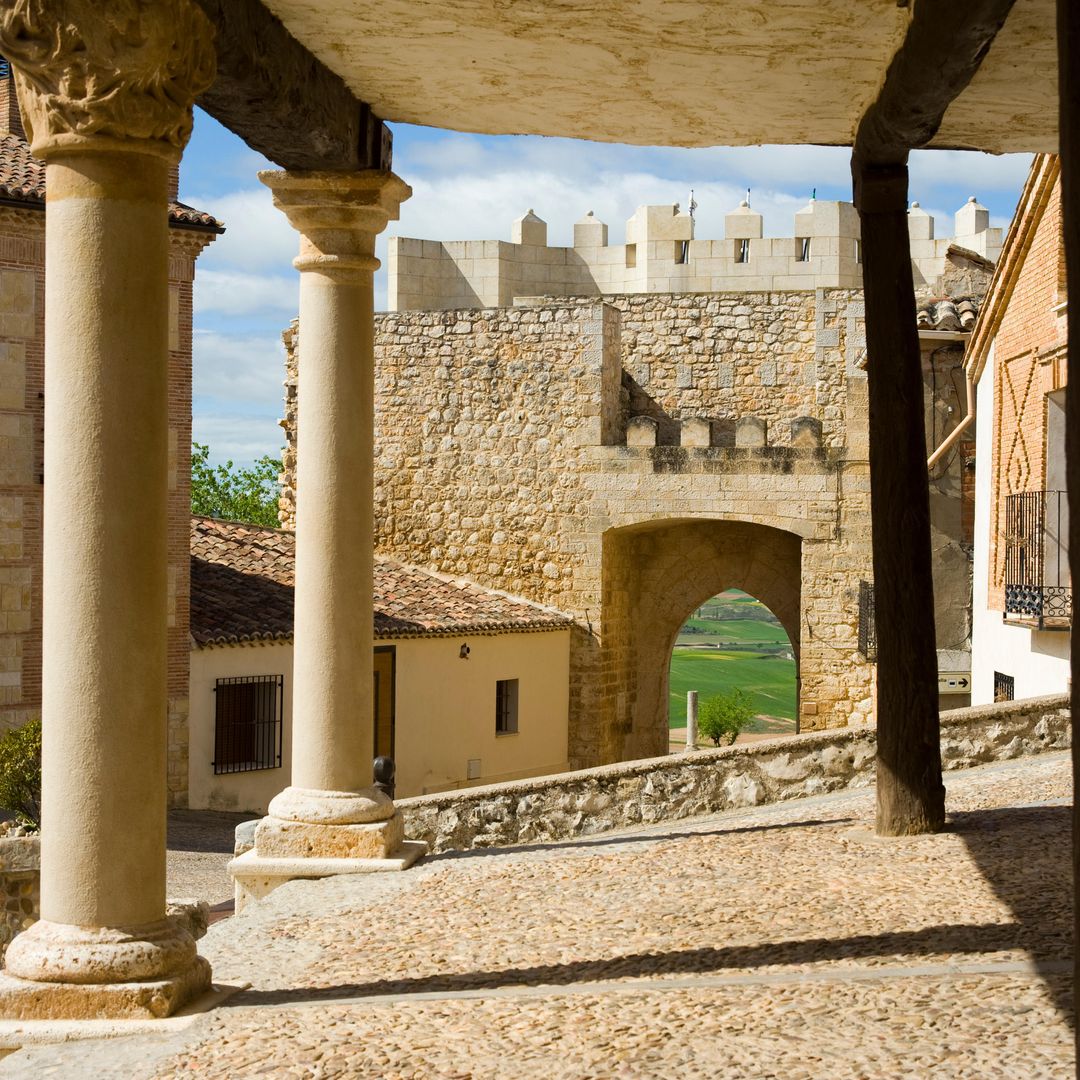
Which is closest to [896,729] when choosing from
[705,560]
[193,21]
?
[193,21]

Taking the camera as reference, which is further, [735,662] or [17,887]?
[735,662]

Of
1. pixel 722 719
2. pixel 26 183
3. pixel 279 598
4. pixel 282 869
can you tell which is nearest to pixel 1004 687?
pixel 279 598

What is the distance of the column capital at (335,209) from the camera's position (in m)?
7.23

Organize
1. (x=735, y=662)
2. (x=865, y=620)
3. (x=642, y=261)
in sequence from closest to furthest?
(x=865, y=620) < (x=642, y=261) < (x=735, y=662)

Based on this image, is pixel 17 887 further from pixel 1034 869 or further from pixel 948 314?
pixel 948 314

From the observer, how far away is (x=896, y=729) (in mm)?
7551

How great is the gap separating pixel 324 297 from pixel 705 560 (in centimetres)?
1498

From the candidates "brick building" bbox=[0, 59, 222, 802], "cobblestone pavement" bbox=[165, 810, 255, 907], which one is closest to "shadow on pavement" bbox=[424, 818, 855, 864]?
"cobblestone pavement" bbox=[165, 810, 255, 907]

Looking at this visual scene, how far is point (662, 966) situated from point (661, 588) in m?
17.0

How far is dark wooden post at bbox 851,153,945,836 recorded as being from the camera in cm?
748

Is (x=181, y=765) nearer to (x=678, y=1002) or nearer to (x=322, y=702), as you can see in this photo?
(x=322, y=702)

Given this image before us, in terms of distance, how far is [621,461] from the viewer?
2088 cm

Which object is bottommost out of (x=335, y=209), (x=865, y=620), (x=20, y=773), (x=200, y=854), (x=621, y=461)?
(x=200, y=854)

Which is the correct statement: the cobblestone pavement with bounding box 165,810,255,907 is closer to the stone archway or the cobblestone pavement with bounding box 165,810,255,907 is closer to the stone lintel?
the stone lintel
